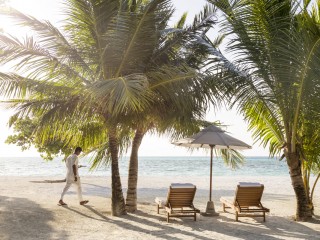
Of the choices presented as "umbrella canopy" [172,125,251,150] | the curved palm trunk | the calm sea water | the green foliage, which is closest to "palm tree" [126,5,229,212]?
the curved palm trunk

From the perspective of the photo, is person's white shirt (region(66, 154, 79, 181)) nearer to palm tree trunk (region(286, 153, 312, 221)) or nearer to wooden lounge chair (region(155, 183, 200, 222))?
wooden lounge chair (region(155, 183, 200, 222))

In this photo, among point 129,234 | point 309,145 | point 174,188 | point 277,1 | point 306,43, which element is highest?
point 277,1

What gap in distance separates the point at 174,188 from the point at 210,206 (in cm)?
159

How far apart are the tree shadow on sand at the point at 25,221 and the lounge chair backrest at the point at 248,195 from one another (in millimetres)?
3954

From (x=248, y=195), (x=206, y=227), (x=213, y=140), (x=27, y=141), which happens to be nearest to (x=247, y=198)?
(x=248, y=195)

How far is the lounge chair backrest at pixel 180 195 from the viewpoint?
28.2 feet

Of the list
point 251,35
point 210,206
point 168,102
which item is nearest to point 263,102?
point 251,35

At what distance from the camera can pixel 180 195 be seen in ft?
28.7

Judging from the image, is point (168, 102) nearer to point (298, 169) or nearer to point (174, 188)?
point (174, 188)

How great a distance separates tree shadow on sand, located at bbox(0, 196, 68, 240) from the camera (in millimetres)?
7020

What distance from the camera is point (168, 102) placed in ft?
30.3

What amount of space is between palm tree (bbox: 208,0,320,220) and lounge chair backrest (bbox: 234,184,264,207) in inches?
38.9

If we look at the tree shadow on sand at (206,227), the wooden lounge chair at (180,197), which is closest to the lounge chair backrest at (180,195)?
the wooden lounge chair at (180,197)

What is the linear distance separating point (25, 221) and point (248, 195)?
4.95 metres
